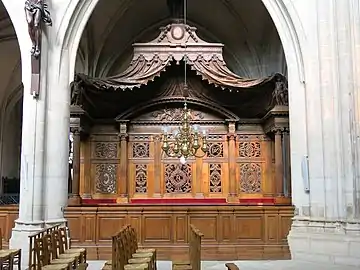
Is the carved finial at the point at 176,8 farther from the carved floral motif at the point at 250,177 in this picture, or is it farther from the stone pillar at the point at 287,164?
the carved floral motif at the point at 250,177

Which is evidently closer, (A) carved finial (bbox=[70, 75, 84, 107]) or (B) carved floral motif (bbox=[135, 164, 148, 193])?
(A) carved finial (bbox=[70, 75, 84, 107])

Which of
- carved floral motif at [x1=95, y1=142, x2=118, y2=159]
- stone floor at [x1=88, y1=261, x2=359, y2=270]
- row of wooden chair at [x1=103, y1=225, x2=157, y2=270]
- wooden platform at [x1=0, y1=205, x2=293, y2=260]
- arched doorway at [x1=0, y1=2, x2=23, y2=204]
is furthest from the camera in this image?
arched doorway at [x1=0, y1=2, x2=23, y2=204]

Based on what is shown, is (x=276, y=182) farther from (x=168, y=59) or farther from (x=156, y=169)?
(x=168, y=59)

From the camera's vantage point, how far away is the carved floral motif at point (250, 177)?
1187 centimetres

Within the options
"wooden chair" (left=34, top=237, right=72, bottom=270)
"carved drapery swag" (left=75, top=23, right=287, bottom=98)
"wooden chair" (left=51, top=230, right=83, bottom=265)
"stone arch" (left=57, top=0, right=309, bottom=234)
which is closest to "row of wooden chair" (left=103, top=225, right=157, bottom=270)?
"wooden chair" (left=34, top=237, right=72, bottom=270)

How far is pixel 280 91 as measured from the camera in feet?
34.4

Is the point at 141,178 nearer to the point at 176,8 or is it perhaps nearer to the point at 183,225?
the point at 183,225

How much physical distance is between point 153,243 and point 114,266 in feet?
12.5

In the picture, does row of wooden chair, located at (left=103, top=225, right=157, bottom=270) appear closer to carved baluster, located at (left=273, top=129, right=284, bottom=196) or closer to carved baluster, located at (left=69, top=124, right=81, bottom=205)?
carved baluster, located at (left=69, top=124, right=81, bottom=205)

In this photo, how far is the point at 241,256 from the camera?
8266mm

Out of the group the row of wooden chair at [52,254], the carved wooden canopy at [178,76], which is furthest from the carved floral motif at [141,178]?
the row of wooden chair at [52,254]

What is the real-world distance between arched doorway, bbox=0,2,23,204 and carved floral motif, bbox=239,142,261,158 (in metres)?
6.62

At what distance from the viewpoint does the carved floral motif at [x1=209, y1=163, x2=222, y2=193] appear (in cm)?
1185

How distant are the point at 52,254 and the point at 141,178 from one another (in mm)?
6074
